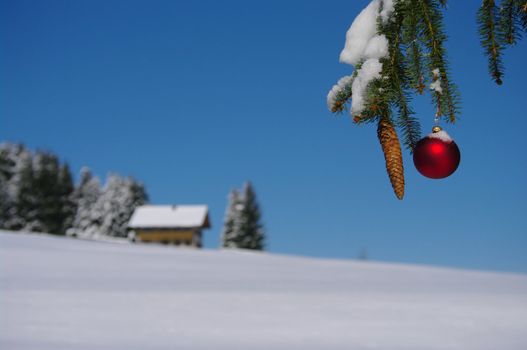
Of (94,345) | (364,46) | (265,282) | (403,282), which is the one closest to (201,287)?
(265,282)

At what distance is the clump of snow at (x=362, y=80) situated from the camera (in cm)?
169

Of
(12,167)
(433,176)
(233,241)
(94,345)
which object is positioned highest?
(12,167)

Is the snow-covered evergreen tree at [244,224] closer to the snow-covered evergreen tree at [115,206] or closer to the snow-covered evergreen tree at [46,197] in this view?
the snow-covered evergreen tree at [115,206]

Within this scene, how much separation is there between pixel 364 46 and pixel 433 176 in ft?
1.67

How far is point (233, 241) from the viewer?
49938mm

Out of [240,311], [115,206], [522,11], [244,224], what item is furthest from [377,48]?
[115,206]

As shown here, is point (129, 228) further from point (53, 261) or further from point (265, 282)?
point (265, 282)

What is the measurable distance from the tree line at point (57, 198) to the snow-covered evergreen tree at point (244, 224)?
1199cm

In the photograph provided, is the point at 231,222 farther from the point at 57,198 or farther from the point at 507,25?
the point at 507,25

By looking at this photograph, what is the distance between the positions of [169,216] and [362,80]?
2028 inches

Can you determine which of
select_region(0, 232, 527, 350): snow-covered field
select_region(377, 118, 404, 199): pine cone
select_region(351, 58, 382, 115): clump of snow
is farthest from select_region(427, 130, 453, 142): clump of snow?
select_region(0, 232, 527, 350): snow-covered field

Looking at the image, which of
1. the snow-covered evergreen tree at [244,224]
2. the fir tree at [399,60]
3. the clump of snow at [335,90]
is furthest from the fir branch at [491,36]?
the snow-covered evergreen tree at [244,224]

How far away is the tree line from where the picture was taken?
51.7 meters

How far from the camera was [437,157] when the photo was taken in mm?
1641
